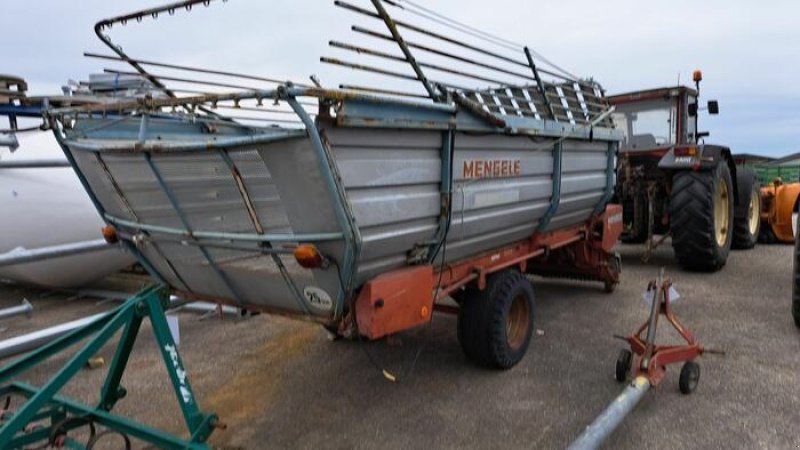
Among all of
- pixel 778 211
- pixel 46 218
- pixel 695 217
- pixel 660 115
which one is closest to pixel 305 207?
pixel 46 218

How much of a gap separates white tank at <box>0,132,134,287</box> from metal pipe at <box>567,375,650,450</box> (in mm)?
4747

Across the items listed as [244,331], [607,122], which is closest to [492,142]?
[607,122]

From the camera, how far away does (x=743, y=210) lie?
805 centimetres

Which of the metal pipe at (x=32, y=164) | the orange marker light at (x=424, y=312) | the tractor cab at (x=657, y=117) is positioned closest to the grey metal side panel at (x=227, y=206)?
the orange marker light at (x=424, y=312)

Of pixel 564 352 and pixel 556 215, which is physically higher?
pixel 556 215

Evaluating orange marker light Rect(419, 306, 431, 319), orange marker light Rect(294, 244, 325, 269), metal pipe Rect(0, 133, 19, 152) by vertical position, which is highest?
metal pipe Rect(0, 133, 19, 152)

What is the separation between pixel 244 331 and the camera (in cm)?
520

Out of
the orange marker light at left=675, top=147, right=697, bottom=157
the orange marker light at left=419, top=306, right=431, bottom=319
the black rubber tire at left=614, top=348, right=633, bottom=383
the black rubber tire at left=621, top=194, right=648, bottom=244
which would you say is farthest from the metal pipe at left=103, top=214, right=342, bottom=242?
the black rubber tire at left=621, top=194, right=648, bottom=244

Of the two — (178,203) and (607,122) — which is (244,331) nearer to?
(178,203)

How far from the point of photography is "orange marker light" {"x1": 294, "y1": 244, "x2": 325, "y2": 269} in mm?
2645

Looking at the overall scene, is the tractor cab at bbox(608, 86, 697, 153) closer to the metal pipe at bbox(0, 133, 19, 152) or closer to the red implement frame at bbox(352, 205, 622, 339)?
the red implement frame at bbox(352, 205, 622, 339)

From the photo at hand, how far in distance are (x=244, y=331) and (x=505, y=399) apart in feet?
8.06

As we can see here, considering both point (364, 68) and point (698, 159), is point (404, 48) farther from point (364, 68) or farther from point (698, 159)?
point (698, 159)

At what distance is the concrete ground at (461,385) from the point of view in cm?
328
